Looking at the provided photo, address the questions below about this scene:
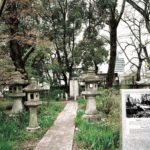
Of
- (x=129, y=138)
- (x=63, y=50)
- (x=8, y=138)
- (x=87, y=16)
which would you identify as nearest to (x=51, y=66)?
(x=63, y=50)

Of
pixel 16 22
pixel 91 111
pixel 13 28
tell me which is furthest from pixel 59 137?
pixel 16 22

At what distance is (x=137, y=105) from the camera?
5.02 metres

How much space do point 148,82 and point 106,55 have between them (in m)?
15.6

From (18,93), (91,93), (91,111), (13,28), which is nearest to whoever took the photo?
(91,111)

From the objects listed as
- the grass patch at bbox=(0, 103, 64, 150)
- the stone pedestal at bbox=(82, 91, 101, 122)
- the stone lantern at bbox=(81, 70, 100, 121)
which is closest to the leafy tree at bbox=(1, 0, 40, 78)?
the stone lantern at bbox=(81, 70, 100, 121)

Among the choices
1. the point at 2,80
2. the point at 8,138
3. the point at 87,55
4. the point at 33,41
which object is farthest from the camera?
the point at 87,55

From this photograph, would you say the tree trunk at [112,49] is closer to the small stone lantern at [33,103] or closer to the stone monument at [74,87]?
the stone monument at [74,87]

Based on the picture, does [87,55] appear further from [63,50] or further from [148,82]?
[148,82]

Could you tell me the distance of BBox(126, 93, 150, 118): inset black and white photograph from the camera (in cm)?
494

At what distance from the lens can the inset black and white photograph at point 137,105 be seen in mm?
4938

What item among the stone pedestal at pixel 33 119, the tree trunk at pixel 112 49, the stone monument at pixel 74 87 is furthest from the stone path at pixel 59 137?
the stone monument at pixel 74 87

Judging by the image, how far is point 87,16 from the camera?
988 inches

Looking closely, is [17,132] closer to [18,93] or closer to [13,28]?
[18,93]

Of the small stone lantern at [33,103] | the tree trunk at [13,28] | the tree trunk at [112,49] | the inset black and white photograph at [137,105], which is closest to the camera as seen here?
the inset black and white photograph at [137,105]
